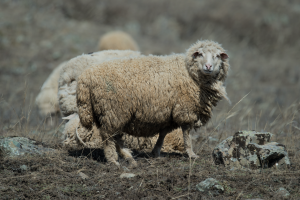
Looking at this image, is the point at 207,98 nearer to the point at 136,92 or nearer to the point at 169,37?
the point at 136,92

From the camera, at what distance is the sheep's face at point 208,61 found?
4992 mm

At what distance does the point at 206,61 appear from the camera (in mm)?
5055

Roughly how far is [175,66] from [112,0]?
17585mm

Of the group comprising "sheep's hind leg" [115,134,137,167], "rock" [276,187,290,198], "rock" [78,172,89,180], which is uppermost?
"sheep's hind leg" [115,134,137,167]

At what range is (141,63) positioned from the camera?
5.10m

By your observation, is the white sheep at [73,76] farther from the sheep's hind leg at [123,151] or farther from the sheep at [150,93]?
the sheep at [150,93]

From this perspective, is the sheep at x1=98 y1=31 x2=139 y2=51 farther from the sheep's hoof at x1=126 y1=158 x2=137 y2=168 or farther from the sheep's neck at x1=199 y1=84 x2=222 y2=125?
the sheep's hoof at x1=126 y1=158 x2=137 y2=168

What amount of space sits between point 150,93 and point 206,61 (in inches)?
37.7

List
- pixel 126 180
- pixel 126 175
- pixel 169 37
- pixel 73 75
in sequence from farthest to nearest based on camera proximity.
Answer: pixel 169 37, pixel 73 75, pixel 126 175, pixel 126 180

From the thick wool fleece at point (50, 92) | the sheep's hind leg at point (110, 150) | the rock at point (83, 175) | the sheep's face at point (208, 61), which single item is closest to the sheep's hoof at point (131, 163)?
the sheep's hind leg at point (110, 150)

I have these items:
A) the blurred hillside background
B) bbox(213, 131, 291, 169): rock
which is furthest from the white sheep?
the blurred hillside background

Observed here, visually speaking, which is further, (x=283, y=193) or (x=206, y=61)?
(x=206, y=61)

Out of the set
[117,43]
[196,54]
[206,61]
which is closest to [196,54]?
[196,54]

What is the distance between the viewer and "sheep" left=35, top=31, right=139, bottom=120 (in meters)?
8.04
